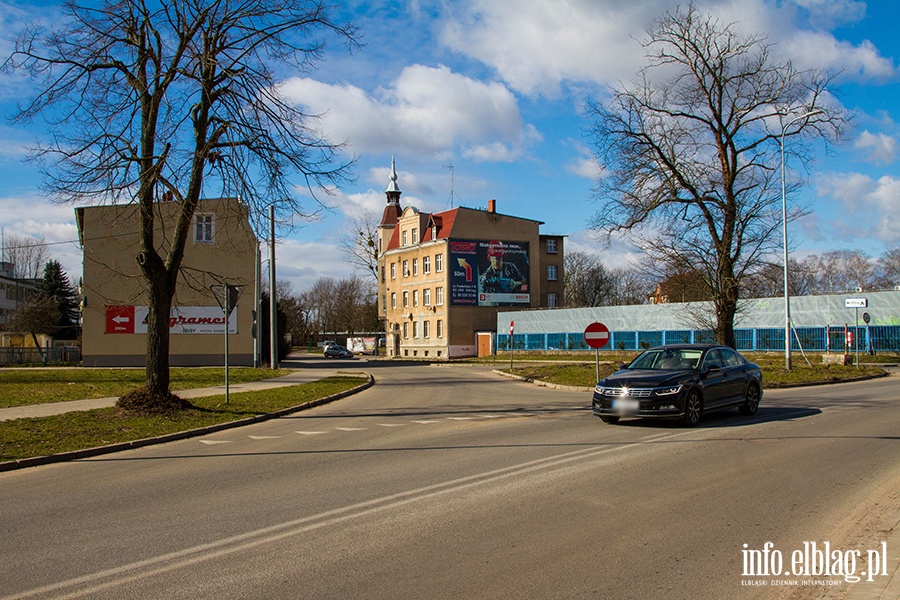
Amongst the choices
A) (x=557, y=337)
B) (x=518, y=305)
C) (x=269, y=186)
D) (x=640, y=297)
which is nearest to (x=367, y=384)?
(x=269, y=186)

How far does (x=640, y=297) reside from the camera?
94562 millimetres

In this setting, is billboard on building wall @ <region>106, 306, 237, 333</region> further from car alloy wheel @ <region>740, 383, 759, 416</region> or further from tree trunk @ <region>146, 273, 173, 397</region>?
car alloy wheel @ <region>740, 383, 759, 416</region>

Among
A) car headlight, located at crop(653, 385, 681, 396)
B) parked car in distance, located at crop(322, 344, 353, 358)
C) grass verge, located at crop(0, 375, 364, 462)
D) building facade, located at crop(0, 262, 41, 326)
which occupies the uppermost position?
building facade, located at crop(0, 262, 41, 326)

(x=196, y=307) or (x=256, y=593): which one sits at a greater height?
(x=196, y=307)

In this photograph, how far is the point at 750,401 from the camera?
15.3m

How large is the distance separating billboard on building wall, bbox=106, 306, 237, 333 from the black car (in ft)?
112

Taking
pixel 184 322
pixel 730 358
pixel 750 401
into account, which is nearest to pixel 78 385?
pixel 184 322

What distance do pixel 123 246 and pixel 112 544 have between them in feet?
137

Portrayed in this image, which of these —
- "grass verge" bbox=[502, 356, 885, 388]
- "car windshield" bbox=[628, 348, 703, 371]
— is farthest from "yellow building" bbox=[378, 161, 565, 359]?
"car windshield" bbox=[628, 348, 703, 371]

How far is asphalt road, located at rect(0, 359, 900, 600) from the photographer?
5.34 meters

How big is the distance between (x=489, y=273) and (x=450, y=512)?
189ft

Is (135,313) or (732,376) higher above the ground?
(135,313)

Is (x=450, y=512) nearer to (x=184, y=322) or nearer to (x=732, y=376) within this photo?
(x=732, y=376)

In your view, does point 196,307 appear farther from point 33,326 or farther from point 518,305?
point 518,305
